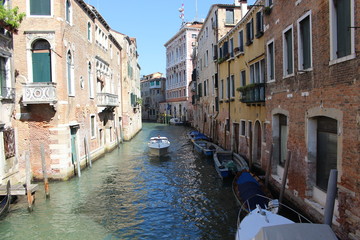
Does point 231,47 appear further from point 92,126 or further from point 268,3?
point 92,126

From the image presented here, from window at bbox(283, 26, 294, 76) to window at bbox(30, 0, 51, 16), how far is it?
792 centimetres

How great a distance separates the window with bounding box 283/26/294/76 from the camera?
8.04m

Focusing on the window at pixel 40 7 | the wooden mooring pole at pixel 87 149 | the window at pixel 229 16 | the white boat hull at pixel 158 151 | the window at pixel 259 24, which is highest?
the window at pixel 229 16

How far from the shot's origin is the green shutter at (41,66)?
423 inches

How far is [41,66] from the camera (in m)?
10.8

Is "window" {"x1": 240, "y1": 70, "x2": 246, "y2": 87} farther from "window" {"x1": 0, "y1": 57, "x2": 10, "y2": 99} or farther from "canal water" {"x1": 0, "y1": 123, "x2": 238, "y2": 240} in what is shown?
"window" {"x1": 0, "y1": 57, "x2": 10, "y2": 99}

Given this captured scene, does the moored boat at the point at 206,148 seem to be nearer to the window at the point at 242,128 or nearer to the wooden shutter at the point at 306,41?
the window at the point at 242,128

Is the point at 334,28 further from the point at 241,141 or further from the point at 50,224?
the point at 241,141

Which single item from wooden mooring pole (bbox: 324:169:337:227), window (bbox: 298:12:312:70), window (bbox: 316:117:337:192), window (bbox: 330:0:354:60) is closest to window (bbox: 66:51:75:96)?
window (bbox: 298:12:312:70)

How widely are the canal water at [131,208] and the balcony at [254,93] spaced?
3313mm

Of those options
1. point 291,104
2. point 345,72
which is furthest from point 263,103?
point 345,72

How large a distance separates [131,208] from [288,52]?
6.26 metres

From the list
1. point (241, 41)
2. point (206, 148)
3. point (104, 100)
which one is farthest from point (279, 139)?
point (104, 100)

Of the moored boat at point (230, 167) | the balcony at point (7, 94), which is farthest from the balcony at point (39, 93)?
the moored boat at point (230, 167)
